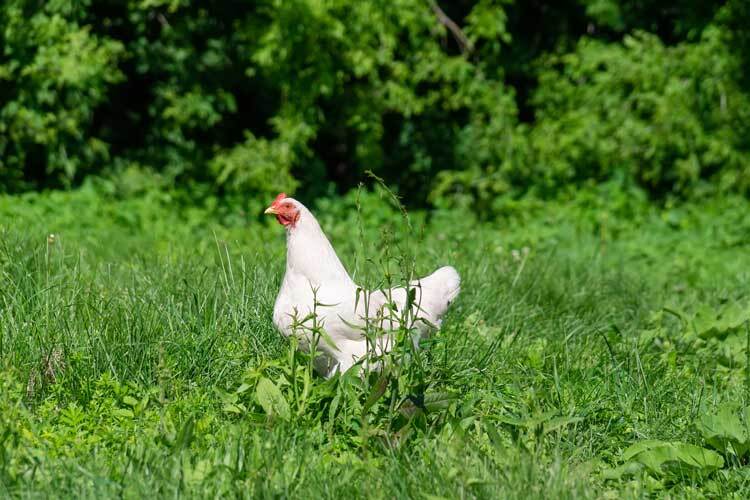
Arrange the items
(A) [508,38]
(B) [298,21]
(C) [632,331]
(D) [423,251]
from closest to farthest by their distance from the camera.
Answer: (C) [632,331] → (D) [423,251] → (B) [298,21] → (A) [508,38]

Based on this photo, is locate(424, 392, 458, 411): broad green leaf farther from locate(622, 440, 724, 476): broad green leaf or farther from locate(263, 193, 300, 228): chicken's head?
locate(263, 193, 300, 228): chicken's head

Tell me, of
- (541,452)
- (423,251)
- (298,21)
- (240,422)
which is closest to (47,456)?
(240,422)

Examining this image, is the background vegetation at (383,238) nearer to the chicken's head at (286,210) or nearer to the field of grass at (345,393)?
the field of grass at (345,393)

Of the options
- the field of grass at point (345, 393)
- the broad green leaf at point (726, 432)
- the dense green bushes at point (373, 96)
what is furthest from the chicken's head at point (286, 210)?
the dense green bushes at point (373, 96)

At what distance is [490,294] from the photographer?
4855mm

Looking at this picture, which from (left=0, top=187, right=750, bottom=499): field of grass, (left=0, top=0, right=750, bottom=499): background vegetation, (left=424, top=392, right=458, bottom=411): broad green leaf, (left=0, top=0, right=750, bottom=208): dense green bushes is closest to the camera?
(left=0, top=187, right=750, bottom=499): field of grass

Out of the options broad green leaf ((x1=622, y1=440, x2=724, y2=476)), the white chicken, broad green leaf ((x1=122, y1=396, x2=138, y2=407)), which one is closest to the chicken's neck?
the white chicken

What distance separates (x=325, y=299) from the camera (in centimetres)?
369

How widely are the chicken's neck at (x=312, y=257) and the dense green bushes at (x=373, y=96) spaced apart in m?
4.21

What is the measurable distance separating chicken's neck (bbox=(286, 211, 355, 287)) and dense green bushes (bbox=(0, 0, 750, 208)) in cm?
421

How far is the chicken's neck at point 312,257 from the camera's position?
373 cm

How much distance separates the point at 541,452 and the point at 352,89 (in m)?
5.93

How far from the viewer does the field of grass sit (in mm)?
2939

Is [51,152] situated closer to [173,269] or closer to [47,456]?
[173,269]
